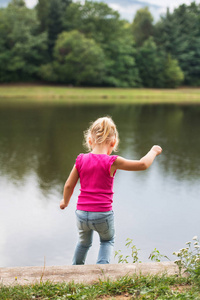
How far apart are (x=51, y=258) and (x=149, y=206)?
88.2 inches

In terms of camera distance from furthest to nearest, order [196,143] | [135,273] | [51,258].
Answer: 1. [196,143]
2. [51,258]
3. [135,273]

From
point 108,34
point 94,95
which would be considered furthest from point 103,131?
point 108,34

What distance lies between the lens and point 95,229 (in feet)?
9.46

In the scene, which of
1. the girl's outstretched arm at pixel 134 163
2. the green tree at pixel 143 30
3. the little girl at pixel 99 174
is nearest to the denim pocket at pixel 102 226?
the little girl at pixel 99 174

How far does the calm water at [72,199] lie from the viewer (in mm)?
4734

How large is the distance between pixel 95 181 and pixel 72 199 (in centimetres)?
384

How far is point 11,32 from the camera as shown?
131ft

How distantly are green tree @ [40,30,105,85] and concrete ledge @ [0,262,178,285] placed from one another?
36253 millimetres

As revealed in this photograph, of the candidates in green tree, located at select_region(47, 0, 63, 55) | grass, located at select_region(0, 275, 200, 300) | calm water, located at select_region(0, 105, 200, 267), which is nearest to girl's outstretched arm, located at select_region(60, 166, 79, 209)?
grass, located at select_region(0, 275, 200, 300)

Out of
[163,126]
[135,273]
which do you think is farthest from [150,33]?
[135,273]

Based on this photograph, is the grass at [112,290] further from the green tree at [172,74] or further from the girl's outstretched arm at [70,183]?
the green tree at [172,74]

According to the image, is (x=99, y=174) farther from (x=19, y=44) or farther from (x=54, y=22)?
(x=54, y=22)

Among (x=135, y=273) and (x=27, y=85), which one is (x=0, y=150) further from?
(x=27, y=85)

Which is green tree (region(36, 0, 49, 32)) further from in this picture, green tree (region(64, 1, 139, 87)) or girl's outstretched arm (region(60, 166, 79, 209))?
girl's outstretched arm (region(60, 166, 79, 209))
